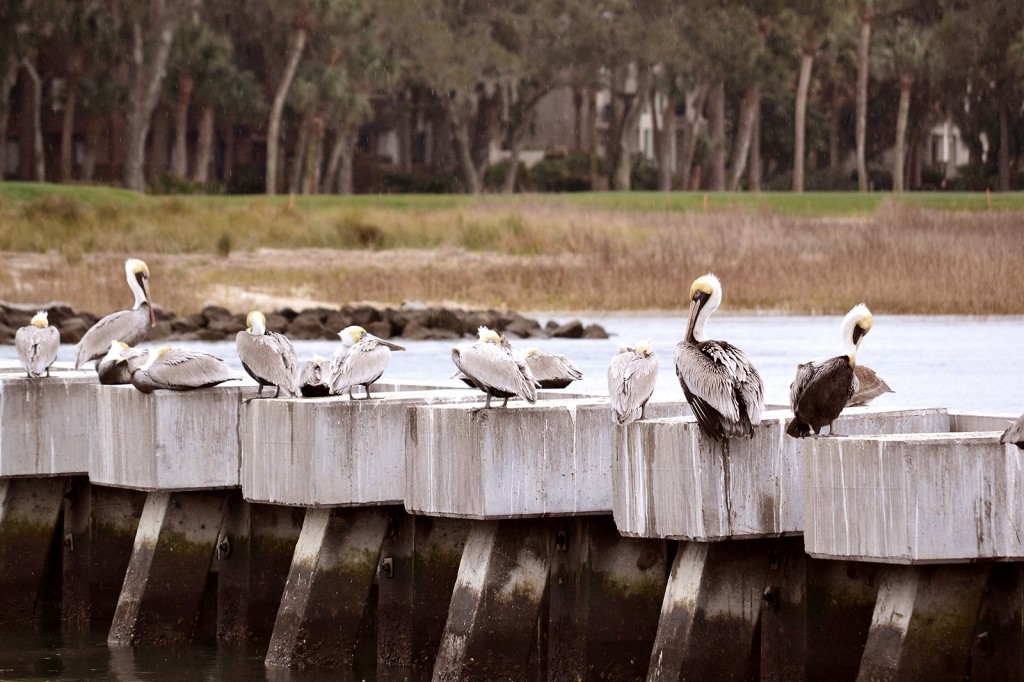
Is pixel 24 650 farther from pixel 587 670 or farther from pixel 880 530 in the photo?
pixel 880 530

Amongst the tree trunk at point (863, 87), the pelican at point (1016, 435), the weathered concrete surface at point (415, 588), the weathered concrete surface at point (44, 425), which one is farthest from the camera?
the tree trunk at point (863, 87)

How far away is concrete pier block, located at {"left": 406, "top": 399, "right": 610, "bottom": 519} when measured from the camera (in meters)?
12.9

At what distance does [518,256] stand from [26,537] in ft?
98.9

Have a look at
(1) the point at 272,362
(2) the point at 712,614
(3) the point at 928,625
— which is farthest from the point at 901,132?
(3) the point at 928,625

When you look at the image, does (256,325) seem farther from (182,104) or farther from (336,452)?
(182,104)

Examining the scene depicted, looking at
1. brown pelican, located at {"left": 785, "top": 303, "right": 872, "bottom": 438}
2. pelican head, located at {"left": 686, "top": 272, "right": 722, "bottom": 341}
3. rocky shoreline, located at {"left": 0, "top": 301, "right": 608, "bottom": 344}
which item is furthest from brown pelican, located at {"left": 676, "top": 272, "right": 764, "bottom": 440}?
rocky shoreline, located at {"left": 0, "top": 301, "right": 608, "bottom": 344}

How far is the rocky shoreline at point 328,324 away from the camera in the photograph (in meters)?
36.0

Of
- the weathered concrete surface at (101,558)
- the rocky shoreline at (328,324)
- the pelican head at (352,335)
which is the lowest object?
the weathered concrete surface at (101,558)

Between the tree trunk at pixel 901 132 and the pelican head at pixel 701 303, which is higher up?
the tree trunk at pixel 901 132

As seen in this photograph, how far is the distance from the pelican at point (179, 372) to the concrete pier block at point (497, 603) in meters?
2.78

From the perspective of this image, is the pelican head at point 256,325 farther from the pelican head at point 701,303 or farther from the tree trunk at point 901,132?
the tree trunk at point 901,132


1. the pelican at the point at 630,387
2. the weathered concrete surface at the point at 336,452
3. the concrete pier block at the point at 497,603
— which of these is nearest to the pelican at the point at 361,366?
the weathered concrete surface at the point at 336,452

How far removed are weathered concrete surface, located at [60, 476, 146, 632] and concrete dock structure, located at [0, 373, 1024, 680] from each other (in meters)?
0.05

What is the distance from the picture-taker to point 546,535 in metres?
13.4
